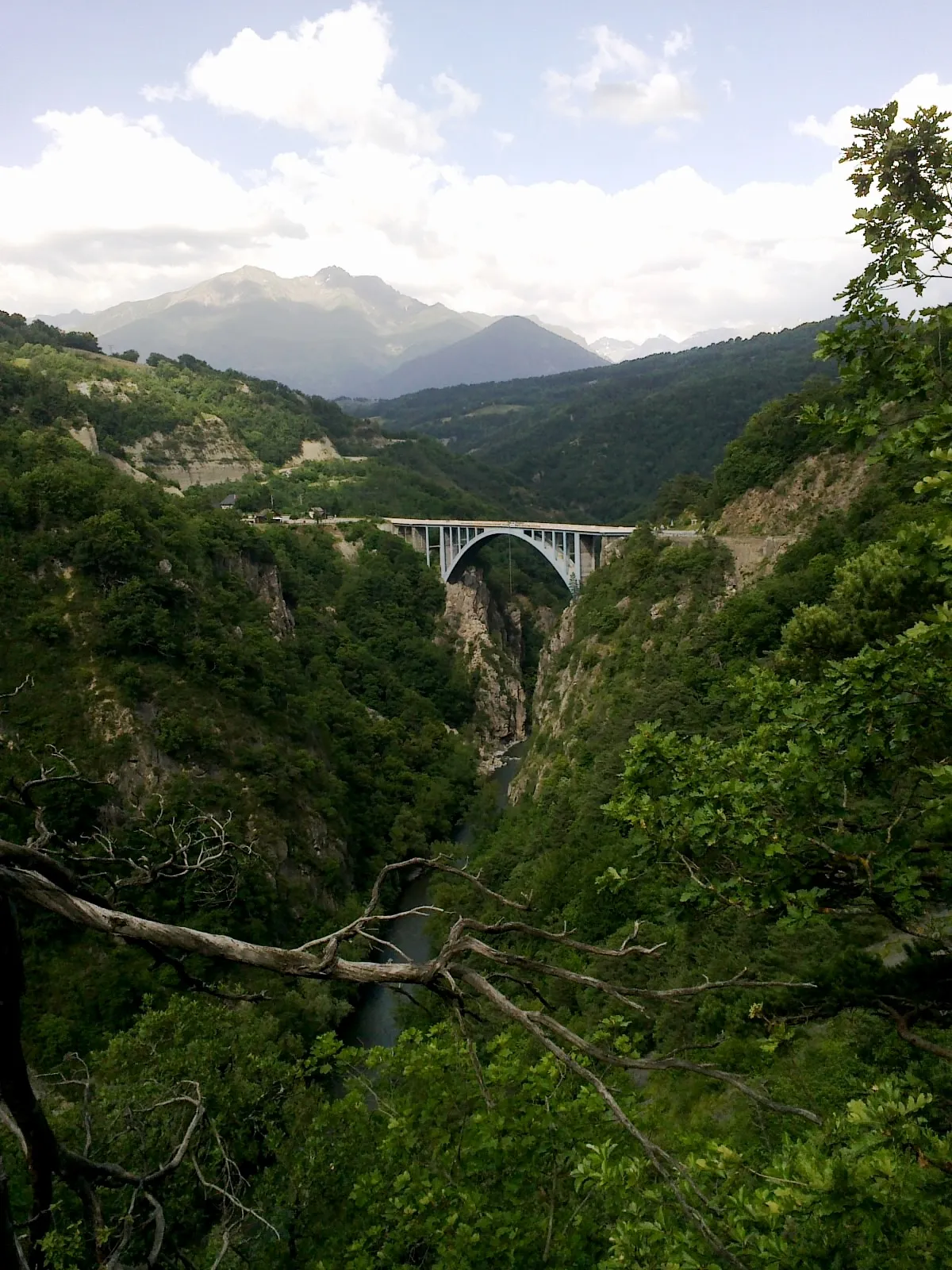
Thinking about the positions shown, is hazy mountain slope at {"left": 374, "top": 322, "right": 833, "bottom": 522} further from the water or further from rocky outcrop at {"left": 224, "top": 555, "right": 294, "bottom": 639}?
the water

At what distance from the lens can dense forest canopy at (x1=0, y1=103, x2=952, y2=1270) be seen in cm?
327

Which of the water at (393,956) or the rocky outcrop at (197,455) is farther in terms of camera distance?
the rocky outcrop at (197,455)

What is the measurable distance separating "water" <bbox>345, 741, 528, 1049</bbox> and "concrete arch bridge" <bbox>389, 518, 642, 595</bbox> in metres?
15.6

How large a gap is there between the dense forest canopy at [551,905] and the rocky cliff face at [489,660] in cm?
1436

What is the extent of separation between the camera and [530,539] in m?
51.8

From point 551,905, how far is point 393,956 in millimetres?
10858

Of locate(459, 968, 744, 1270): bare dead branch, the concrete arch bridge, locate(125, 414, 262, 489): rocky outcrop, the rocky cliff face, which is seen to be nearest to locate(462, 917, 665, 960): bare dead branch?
locate(459, 968, 744, 1270): bare dead branch

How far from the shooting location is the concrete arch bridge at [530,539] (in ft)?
156

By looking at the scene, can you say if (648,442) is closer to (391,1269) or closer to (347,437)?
(347,437)

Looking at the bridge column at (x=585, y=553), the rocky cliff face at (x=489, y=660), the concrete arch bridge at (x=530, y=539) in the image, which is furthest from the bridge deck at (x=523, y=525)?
the rocky cliff face at (x=489, y=660)

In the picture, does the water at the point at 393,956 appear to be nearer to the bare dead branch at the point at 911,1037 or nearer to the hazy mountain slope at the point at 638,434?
the bare dead branch at the point at 911,1037

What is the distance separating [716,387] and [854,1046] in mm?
137236

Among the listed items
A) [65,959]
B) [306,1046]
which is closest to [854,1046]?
[306,1046]

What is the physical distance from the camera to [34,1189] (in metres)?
2.80
